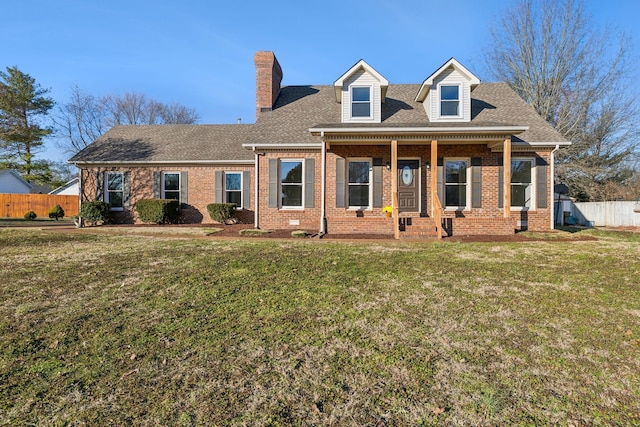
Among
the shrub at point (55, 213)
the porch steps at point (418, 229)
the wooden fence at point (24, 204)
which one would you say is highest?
the wooden fence at point (24, 204)

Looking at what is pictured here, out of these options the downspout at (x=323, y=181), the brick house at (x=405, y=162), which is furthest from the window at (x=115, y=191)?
the downspout at (x=323, y=181)

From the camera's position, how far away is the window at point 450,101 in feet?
39.4

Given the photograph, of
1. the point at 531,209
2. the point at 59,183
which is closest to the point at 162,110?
the point at 59,183

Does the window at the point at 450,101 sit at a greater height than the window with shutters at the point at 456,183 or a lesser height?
Answer: greater

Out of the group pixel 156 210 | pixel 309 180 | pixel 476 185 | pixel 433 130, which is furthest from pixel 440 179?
pixel 156 210

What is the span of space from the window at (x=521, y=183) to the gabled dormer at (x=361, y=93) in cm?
525

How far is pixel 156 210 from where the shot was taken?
1431 centimetres

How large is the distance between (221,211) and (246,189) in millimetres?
1555

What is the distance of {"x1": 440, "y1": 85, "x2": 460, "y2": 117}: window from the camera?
1201 centimetres

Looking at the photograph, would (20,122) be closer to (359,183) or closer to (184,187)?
(184,187)

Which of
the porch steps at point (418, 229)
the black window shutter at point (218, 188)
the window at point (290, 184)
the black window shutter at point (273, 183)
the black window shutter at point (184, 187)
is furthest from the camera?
the black window shutter at point (184, 187)

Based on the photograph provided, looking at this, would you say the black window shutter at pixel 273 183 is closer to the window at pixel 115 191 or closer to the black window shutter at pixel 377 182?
the black window shutter at pixel 377 182

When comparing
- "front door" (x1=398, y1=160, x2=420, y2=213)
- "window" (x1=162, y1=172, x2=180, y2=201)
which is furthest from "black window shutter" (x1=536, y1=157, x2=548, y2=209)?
"window" (x1=162, y1=172, x2=180, y2=201)

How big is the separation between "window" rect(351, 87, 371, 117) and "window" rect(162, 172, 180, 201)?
28.1ft
